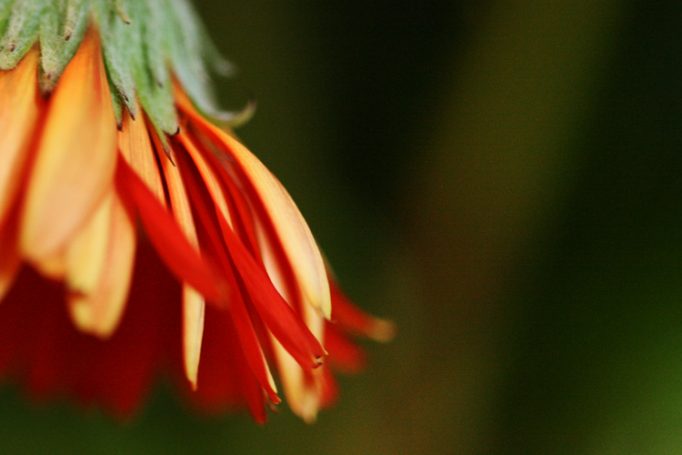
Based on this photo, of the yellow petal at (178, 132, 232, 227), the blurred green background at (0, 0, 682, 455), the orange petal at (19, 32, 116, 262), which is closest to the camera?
the orange petal at (19, 32, 116, 262)

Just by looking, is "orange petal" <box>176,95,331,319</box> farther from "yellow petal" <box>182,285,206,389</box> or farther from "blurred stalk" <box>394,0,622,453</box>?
"blurred stalk" <box>394,0,622,453</box>

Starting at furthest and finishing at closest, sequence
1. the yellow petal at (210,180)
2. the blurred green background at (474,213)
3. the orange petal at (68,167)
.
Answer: the blurred green background at (474,213), the yellow petal at (210,180), the orange petal at (68,167)

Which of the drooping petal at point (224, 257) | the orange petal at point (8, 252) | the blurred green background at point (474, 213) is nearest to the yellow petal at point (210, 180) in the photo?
the drooping petal at point (224, 257)

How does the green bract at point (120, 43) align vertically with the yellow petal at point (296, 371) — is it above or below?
above

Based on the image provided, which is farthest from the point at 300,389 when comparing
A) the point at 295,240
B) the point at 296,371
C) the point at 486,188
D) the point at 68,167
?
→ the point at 486,188

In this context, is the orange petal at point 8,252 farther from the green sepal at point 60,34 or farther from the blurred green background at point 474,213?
the blurred green background at point 474,213

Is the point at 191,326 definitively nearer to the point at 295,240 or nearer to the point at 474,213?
the point at 295,240

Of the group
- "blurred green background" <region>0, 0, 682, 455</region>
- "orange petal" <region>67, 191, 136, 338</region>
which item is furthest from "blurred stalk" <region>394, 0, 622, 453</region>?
"orange petal" <region>67, 191, 136, 338</region>
